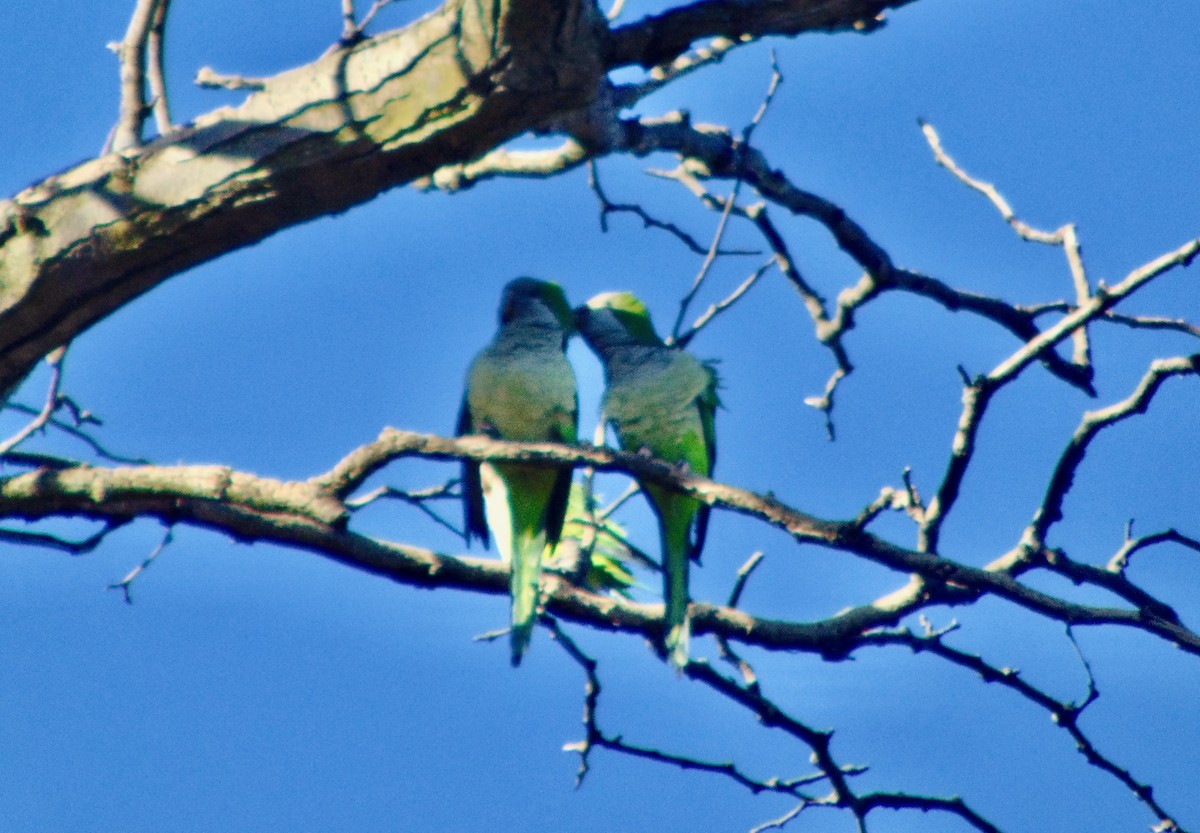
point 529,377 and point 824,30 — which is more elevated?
point 529,377

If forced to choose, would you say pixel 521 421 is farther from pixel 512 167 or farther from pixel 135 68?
pixel 135 68

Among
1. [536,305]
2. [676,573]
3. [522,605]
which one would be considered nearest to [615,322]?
[536,305]

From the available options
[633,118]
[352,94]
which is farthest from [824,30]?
[633,118]

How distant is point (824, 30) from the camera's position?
8.05 feet

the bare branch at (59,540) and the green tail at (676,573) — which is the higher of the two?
the green tail at (676,573)

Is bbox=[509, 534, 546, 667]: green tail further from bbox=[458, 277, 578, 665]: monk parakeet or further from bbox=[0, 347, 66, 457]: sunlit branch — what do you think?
bbox=[0, 347, 66, 457]: sunlit branch

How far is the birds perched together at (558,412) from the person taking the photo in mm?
4316

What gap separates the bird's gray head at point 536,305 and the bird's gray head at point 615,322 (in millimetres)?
99

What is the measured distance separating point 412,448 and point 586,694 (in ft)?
3.96

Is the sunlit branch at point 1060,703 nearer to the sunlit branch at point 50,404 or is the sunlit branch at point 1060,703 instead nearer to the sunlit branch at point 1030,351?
the sunlit branch at point 1030,351

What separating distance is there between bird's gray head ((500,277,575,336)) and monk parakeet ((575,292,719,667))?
21 cm

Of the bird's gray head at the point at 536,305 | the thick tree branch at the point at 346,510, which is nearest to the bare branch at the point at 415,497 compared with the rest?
the thick tree branch at the point at 346,510

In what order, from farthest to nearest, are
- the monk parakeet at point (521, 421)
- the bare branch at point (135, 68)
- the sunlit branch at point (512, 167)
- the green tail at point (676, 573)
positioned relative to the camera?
the sunlit branch at point (512, 167) → the monk parakeet at point (521, 421) → the green tail at point (676, 573) → the bare branch at point (135, 68)

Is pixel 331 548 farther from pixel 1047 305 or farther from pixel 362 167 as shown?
pixel 1047 305
